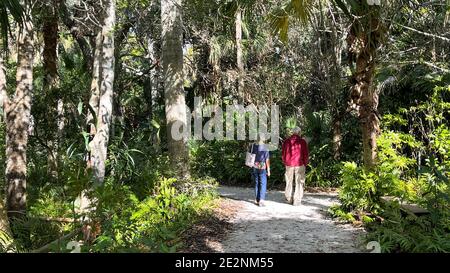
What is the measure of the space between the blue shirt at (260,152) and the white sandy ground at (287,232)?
101 cm

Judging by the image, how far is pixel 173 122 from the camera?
9234mm

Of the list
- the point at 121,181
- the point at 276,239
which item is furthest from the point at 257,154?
the point at 121,181

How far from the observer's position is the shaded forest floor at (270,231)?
6.20 metres

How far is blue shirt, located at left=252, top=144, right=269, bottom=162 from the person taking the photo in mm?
9156

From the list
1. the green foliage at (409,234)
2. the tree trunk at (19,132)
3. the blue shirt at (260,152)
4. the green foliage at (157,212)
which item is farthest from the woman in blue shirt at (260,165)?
the tree trunk at (19,132)

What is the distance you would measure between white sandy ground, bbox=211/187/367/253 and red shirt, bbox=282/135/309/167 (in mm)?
926

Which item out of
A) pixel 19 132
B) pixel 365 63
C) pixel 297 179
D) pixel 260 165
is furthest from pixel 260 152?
pixel 19 132

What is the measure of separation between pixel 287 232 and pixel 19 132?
4987mm

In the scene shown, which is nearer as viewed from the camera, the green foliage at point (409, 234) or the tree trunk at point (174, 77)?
the green foliage at point (409, 234)

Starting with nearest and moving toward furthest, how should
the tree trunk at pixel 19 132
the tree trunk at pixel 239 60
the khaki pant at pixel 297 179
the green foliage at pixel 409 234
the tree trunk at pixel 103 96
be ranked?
the green foliage at pixel 409 234
the tree trunk at pixel 19 132
the tree trunk at pixel 103 96
the khaki pant at pixel 297 179
the tree trunk at pixel 239 60

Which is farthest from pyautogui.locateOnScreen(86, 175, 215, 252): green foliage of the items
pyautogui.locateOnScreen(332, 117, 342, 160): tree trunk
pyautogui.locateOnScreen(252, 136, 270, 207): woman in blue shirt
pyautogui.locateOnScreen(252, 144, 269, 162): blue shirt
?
pyautogui.locateOnScreen(332, 117, 342, 160): tree trunk

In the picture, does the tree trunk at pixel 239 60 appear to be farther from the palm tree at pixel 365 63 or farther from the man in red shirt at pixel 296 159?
the palm tree at pixel 365 63

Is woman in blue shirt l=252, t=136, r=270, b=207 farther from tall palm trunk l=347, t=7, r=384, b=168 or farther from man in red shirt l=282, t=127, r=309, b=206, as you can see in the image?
tall palm trunk l=347, t=7, r=384, b=168
